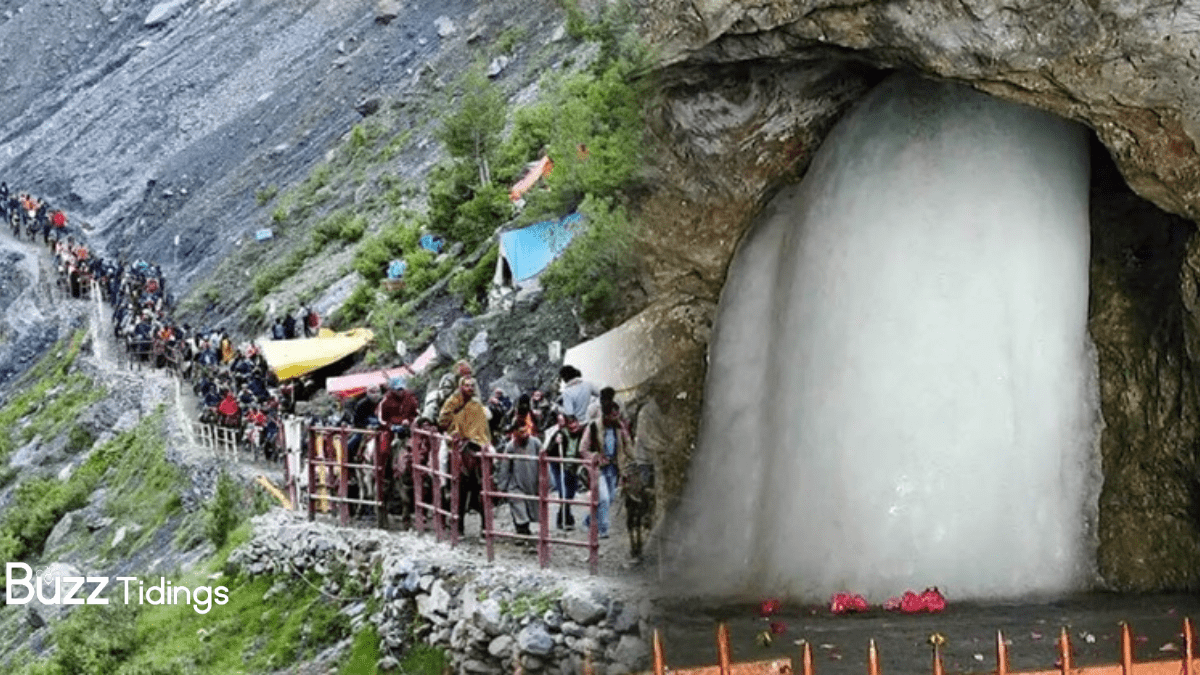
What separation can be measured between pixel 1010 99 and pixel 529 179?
1021 cm

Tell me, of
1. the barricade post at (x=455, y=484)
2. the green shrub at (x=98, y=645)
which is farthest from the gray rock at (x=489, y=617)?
the green shrub at (x=98, y=645)

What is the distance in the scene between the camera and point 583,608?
14.0 metres

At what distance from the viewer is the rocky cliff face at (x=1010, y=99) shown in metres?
13.9

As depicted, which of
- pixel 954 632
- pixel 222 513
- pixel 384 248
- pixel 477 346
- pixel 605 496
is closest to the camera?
pixel 954 632

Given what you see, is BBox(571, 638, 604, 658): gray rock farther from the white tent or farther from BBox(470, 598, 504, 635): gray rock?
the white tent

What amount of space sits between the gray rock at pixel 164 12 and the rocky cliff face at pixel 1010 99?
6227 centimetres

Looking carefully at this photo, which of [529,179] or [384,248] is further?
[384,248]

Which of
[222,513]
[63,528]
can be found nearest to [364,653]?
[222,513]

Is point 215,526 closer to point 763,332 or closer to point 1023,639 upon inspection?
point 763,332

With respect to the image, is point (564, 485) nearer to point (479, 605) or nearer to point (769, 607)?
point (479, 605)

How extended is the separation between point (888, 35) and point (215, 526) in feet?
45.8

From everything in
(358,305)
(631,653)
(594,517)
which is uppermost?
(358,305)

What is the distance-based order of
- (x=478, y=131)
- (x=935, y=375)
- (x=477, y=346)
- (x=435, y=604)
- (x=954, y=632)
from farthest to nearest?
(x=478, y=131) → (x=477, y=346) → (x=435, y=604) → (x=935, y=375) → (x=954, y=632)

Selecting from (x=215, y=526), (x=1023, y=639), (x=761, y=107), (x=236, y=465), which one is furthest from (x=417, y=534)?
(x=236, y=465)
